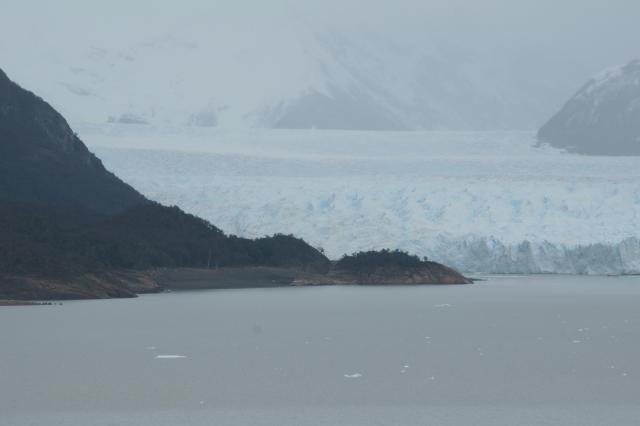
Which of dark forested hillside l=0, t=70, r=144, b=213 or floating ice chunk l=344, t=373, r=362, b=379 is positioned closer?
floating ice chunk l=344, t=373, r=362, b=379

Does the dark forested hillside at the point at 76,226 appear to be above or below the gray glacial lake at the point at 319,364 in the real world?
above

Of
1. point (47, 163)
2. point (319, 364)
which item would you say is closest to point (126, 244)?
point (47, 163)

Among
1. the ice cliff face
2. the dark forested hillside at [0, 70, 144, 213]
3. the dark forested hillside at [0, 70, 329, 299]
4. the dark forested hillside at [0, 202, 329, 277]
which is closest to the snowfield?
the dark forested hillside at [0, 70, 144, 213]

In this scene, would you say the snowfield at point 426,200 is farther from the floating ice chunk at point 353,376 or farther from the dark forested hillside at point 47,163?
the floating ice chunk at point 353,376

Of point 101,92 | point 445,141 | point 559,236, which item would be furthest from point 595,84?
point 101,92

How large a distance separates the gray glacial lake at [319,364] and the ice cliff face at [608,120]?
4126 centimetres

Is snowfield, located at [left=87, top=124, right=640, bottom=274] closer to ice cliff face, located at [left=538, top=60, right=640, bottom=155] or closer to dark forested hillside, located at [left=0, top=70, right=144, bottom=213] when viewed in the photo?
dark forested hillside, located at [left=0, top=70, right=144, bottom=213]

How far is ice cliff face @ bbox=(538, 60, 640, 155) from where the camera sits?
80.9 meters

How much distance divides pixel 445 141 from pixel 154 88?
49955 millimetres

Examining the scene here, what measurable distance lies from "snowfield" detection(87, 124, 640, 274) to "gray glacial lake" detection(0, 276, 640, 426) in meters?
15.5

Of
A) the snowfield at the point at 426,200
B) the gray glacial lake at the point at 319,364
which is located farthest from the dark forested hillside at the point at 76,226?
the gray glacial lake at the point at 319,364

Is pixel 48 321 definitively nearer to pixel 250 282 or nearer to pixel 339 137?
pixel 250 282

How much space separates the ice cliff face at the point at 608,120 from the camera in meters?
80.9

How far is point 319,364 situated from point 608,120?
61236mm
